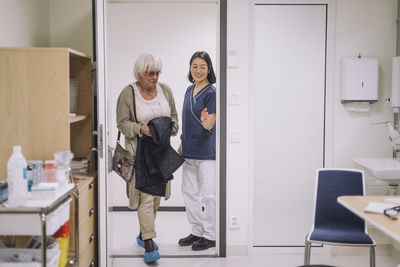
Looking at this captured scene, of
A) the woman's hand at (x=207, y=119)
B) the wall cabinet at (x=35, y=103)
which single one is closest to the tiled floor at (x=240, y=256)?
the wall cabinet at (x=35, y=103)

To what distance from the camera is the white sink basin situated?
319cm

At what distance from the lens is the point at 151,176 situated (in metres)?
3.74

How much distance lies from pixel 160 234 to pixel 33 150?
177 cm

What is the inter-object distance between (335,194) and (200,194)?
1.25 meters

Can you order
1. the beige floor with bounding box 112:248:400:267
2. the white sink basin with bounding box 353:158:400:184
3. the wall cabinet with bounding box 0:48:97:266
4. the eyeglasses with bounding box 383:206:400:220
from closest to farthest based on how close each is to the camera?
1. the eyeglasses with bounding box 383:206:400:220
2. the wall cabinet with bounding box 0:48:97:266
3. the white sink basin with bounding box 353:158:400:184
4. the beige floor with bounding box 112:248:400:267

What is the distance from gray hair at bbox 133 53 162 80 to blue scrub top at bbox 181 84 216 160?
34 centimetres

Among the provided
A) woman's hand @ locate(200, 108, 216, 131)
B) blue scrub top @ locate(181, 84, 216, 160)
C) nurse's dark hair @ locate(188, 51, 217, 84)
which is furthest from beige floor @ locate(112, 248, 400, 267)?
nurse's dark hair @ locate(188, 51, 217, 84)

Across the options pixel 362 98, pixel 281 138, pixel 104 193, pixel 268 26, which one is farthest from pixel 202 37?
pixel 104 193

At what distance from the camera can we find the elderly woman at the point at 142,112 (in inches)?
145

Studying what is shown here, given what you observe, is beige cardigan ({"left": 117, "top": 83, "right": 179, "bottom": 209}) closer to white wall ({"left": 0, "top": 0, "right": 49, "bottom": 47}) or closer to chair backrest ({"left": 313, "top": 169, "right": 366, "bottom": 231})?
white wall ({"left": 0, "top": 0, "right": 49, "bottom": 47})

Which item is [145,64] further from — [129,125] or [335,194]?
[335,194]

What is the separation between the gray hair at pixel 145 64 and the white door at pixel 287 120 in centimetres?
85

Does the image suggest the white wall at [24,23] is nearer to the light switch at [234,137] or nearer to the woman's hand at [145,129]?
the woman's hand at [145,129]

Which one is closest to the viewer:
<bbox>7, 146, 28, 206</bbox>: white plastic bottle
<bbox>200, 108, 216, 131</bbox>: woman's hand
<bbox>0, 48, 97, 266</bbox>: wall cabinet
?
<bbox>7, 146, 28, 206</bbox>: white plastic bottle
